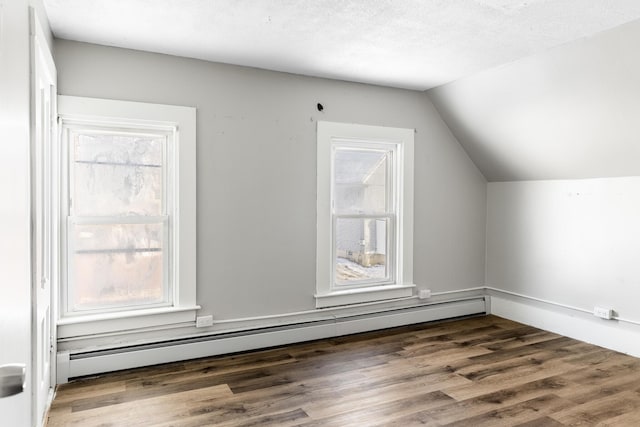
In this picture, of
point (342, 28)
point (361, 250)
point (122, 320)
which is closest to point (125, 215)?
point (122, 320)

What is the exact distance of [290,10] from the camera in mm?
2562

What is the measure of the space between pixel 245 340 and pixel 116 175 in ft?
5.36

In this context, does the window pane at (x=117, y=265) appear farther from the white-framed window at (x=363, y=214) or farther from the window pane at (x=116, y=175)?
the white-framed window at (x=363, y=214)

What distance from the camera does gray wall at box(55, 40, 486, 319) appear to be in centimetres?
322

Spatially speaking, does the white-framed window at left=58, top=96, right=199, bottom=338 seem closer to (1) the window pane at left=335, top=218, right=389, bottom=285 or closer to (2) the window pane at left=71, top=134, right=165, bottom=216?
(2) the window pane at left=71, top=134, right=165, bottom=216

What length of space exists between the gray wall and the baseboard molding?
2.20 meters

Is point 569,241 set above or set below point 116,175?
below

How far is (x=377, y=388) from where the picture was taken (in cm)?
297

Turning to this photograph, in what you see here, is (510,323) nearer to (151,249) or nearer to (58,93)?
(151,249)

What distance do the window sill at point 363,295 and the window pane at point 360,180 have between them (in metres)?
0.76

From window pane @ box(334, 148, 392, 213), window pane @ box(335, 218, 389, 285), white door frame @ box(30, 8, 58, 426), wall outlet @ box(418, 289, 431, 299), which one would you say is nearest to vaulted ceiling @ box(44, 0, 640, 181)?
white door frame @ box(30, 8, 58, 426)

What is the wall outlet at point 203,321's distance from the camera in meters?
3.45

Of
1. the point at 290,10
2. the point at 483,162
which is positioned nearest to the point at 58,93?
the point at 290,10

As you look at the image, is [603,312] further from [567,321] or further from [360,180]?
[360,180]
